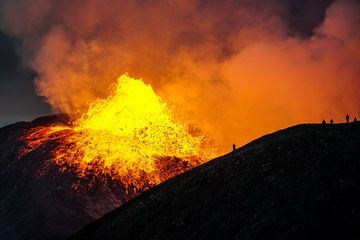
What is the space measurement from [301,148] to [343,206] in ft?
59.0

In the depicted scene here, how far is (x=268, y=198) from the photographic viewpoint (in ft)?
192

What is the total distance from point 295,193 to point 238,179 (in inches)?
510

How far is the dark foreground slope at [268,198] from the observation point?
5056 cm

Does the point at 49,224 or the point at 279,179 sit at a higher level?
the point at 49,224

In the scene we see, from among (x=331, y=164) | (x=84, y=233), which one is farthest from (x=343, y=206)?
(x=84, y=233)

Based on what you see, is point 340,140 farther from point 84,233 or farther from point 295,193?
point 84,233

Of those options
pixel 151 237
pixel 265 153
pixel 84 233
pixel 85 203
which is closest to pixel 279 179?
pixel 265 153

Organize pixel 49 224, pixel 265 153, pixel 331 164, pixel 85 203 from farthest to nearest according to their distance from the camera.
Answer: pixel 85 203
pixel 49 224
pixel 265 153
pixel 331 164

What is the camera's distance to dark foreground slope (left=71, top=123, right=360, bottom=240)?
50.6m

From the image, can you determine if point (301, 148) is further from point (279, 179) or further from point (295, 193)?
point (295, 193)

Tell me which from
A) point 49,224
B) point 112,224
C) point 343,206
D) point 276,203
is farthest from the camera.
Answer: point 49,224

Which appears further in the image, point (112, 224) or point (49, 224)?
point (49, 224)

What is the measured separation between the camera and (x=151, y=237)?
67062mm

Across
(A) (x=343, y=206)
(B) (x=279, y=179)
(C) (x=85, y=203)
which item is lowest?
(A) (x=343, y=206)
